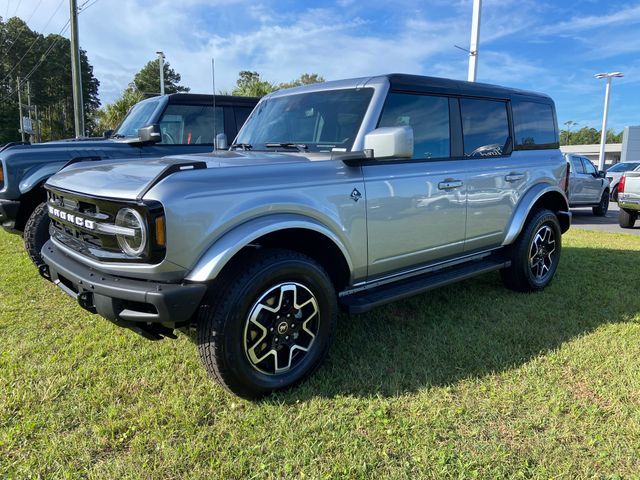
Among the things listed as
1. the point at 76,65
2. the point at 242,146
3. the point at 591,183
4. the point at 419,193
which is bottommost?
the point at 591,183

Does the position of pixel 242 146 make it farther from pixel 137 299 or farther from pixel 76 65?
pixel 76 65

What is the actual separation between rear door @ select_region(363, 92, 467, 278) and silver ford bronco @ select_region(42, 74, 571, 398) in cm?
1

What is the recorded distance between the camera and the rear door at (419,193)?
10.7 feet

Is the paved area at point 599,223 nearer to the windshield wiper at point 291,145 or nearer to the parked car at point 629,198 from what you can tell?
the parked car at point 629,198

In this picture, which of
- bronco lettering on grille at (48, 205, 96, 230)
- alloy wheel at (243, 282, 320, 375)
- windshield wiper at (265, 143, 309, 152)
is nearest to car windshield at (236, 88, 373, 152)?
windshield wiper at (265, 143, 309, 152)

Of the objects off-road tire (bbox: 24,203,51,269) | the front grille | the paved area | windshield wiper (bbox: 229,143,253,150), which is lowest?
the paved area

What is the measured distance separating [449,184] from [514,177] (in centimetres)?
111

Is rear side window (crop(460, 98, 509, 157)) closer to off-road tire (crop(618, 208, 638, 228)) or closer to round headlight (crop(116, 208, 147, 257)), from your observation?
round headlight (crop(116, 208, 147, 257))

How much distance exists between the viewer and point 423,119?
374 centimetres

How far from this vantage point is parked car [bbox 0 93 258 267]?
485 centimetres

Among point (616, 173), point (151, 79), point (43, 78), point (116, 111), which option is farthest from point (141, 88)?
point (616, 173)

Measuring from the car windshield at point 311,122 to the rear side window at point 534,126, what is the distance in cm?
211

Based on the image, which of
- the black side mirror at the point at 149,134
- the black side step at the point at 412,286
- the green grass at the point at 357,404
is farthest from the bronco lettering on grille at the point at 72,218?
the black side mirror at the point at 149,134

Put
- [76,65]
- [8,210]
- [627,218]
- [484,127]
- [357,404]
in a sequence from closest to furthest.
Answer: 1. [357,404]
2. [484,127]
3. [8,210]
4. [627,218]
5. [76,65]
